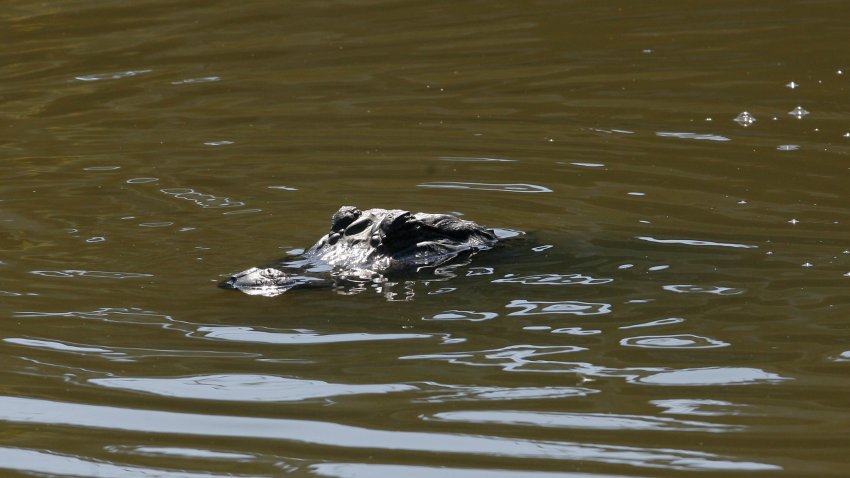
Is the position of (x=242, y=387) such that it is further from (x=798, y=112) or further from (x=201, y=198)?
(x=798, y=112)

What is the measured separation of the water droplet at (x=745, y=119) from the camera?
1043cm

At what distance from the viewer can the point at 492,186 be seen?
360 inches

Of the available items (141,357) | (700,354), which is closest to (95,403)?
(141,357)

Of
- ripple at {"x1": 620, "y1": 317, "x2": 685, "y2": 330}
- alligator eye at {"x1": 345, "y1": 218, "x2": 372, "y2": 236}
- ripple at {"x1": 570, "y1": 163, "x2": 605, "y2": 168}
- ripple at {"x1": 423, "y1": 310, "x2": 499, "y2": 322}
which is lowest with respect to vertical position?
ripple at {"x1": 620, "y1": 317, "x2": 685, "y2": 330}

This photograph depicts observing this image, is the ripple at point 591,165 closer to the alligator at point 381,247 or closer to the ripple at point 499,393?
the alligator at point 381,247

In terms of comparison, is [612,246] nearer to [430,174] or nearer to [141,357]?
[430,174]

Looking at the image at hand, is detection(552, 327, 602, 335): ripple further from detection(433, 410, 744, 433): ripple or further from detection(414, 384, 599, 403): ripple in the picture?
detection(433, 410, 744, 433): ripple

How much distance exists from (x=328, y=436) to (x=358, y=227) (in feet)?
8.26

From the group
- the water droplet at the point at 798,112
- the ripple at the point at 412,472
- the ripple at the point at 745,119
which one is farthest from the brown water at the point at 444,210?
the water droplet at the point at 798,112

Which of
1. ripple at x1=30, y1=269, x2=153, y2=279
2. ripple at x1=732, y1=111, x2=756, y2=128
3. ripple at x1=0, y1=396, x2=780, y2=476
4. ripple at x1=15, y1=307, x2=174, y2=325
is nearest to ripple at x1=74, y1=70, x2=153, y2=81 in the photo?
ripple at x1=732, y1=111, x2=756, y2=128

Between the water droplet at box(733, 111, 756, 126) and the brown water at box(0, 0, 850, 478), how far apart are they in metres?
0.12

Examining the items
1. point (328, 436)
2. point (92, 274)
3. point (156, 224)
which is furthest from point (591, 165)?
point (328, 436)

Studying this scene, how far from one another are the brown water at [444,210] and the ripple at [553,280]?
3 centimetres

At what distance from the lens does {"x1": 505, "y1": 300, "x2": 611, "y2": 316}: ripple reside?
21.2 feet
